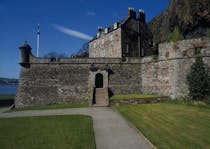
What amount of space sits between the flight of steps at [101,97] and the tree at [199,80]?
869 centimetres

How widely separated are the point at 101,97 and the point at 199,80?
33.9 ft

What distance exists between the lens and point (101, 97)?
20.5m

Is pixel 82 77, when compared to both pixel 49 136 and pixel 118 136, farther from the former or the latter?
pixel 118 136

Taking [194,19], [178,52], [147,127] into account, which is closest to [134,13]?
[194,19]

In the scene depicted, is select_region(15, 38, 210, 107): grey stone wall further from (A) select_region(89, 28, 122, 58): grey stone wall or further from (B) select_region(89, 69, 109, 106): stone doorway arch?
(A) select_region(89, 28, 122, 58): grey stone wall

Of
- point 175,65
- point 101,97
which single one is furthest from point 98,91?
point 175,65

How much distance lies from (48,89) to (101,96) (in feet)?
23.2

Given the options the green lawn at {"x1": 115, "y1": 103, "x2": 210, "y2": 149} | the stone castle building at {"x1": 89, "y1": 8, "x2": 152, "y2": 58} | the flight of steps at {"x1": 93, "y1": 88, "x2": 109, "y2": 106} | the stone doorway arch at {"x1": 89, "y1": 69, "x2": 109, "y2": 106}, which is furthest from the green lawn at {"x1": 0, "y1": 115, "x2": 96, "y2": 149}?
the stone castle building at {"x1": 89, "y1": 8, "x2": 152, "y2": 58}

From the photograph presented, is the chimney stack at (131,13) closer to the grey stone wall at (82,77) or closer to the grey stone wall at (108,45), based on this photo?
the grey stone wall at (108,45)

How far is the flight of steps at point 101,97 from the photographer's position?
19203 mm

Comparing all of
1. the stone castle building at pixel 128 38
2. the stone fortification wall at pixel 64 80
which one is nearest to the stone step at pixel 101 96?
the stone fortification wall at pixel 64 80

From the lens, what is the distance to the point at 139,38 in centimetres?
Result: 2962

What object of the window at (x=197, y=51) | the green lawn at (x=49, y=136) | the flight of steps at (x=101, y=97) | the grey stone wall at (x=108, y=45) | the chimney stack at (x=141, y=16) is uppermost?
the chimney stack at (x=141, y=16)

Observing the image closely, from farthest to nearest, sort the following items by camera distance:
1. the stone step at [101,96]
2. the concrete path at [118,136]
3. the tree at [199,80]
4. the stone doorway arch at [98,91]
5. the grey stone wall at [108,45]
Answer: the grey stone wall at [108,45] < the stone doorway arch at [98,91] < the stone step at [101,96] < the tree at [199,80] < the concrete path at [118,136]
